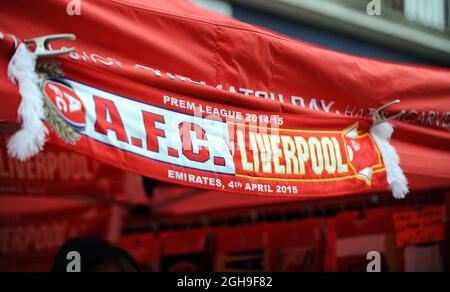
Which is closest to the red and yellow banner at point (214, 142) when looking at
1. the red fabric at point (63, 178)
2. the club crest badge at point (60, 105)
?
the club crest badge at point (60, 105)

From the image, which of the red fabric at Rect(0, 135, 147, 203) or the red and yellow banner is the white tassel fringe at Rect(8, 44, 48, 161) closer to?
the red and yellow banner

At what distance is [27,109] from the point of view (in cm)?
208

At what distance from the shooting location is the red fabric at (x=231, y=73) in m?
2.34

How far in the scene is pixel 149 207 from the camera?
4961mm

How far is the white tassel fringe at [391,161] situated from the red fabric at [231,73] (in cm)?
7

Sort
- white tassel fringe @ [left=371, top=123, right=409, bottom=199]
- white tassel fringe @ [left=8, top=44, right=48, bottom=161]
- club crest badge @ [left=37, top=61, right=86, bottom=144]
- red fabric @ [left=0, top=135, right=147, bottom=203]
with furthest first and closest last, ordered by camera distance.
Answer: red fabric @ [left=0, top=135, right=147, bottom=203], white tassel fringe @ [left=371, top=123, right=409, bottom=199], club crest badge @ [left=37, top=61, right=86, bottom=144], white tassel fringe @ [left=8, top=44, right=48, bottom=161]

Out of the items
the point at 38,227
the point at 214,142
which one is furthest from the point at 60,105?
the point at 38,227

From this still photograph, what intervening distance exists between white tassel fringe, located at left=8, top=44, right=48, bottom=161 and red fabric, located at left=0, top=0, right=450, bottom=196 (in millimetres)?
50

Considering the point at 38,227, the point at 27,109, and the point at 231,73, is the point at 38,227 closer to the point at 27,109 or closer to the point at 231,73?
the point at 231,73

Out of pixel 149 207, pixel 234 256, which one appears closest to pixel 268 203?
pixel 234 256

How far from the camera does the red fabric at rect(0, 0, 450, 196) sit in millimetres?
2342

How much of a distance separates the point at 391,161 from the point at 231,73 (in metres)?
1.01

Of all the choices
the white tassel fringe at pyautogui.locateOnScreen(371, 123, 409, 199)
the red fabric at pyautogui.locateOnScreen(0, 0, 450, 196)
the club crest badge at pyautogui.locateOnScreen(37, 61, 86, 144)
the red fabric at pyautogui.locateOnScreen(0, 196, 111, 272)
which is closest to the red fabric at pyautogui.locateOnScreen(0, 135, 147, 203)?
the red fabric at pyautogui.locateOnScreen(0, 196, 111, 272)

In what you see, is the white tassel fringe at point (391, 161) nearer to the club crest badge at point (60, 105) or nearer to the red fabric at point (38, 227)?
the club crest badge at point (60, 105)
